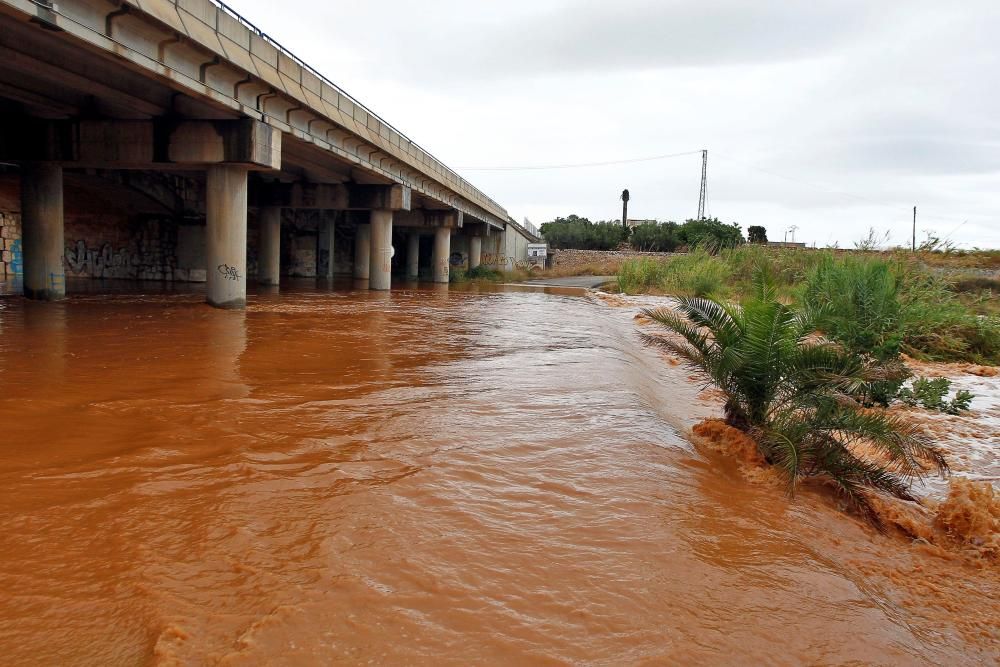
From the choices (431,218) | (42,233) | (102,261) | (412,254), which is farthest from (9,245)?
(412,254)

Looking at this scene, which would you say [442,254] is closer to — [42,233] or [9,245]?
[9,245]

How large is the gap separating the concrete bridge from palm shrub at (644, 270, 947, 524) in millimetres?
9981

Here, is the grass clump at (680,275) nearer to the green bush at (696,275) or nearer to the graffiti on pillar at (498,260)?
the green bush at (696,275)

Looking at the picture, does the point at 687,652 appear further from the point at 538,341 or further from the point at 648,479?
the point at 538,341

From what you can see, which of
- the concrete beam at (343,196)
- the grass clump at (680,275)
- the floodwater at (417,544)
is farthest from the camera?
the concrete beam at (343,196)

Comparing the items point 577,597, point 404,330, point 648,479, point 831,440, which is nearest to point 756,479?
point 831,440

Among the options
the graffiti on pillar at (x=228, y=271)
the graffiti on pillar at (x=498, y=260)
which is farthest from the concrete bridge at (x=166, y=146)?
the graffiti on pillar at (x=498, y=260)

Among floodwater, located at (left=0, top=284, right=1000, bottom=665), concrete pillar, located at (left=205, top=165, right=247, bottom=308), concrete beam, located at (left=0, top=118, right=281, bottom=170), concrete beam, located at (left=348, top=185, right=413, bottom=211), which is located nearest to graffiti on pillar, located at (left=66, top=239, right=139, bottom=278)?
concrete beam, located at (left=348, top=185, right=413, bottom=211)

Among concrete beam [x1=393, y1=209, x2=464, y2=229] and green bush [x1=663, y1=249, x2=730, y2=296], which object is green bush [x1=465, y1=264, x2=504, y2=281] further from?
green bush [x1=663, y1=249, x2=730, y2=296]

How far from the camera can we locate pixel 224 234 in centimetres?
1591

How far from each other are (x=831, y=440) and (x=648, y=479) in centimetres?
159

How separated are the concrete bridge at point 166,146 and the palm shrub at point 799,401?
9981 mm

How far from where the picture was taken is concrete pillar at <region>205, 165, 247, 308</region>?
622 inches

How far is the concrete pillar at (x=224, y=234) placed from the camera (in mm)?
15797
